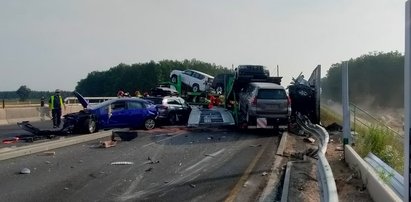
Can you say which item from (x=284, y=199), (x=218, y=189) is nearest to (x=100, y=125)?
(x=218, y=189)

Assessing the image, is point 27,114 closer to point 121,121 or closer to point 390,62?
point 121,121

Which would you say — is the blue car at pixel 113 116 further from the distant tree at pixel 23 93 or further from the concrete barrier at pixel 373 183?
the distant tree at pixel 23 93

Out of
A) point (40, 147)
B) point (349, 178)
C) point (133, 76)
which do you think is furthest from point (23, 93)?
point (133, 76)

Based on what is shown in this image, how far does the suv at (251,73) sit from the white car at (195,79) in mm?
10597

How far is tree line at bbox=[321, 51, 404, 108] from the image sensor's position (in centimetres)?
7001

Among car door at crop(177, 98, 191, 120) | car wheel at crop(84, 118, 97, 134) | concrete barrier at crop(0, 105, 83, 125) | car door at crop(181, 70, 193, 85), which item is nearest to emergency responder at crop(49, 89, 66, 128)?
concrete barrier at crop(0, 105, 83, 125)

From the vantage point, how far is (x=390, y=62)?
273 ft

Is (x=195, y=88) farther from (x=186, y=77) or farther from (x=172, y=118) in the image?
(x=172, y=118)

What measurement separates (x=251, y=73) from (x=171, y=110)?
417 centimetres

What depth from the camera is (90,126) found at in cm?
1902

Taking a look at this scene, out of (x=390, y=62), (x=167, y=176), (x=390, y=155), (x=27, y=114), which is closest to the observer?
(x=167, y=176)

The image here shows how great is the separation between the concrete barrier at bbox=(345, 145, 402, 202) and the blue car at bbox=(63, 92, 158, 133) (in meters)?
11.6

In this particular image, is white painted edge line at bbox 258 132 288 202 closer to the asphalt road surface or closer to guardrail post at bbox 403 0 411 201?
the asphalt road surface

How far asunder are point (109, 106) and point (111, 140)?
134 inches
